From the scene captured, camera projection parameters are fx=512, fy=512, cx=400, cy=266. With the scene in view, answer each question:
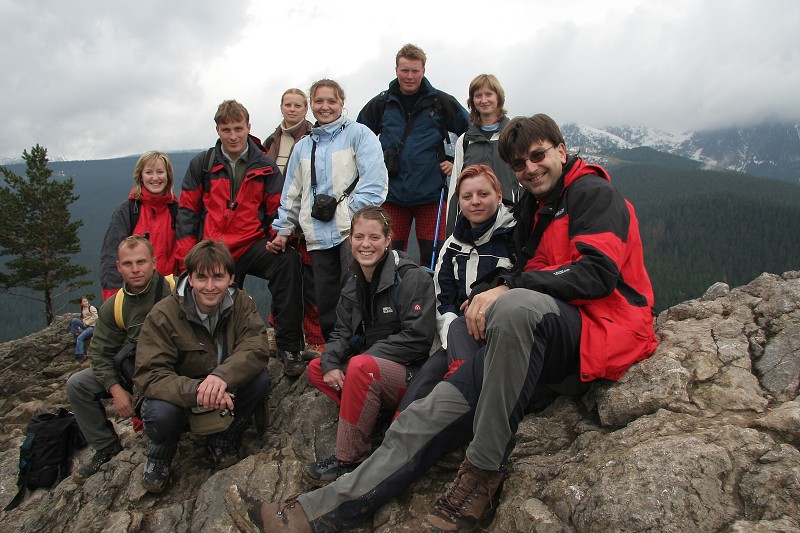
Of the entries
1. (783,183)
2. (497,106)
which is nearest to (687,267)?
(783,183)

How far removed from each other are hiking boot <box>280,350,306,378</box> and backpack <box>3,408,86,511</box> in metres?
3.05

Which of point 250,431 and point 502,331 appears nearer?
point 502,331

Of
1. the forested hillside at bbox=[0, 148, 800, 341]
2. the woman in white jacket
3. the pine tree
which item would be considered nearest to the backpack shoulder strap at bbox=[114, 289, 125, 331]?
the woman in white jacket

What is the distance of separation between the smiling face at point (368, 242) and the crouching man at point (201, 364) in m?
1.40

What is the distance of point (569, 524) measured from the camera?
352cm

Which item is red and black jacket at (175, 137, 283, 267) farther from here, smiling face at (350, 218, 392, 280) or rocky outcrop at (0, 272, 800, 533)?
smiling face at (350, 218, 392, 280)

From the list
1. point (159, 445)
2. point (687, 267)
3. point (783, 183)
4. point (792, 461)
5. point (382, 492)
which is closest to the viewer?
point (792, 461)

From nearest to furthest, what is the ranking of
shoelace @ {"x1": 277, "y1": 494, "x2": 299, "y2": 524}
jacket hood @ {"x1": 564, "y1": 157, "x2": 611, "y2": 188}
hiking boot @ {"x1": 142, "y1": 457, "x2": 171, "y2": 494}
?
shoelace @ {"x1": 277, "y1": 494, "x2": 299, "y2": 524}
jacket hood @ {"x1": 564, "y1": 157, "x2": 611, "y2": 188}
hiking boot @ {"x1": 142, "y1": 457, "x2": 171, "y2": 494}

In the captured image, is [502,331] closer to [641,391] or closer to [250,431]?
[641,391]

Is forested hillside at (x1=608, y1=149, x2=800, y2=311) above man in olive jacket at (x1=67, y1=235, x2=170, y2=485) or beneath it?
beneath

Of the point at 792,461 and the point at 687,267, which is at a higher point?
the point at 792,461

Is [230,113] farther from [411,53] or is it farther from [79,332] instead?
[79,332]

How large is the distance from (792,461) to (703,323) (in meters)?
2.36

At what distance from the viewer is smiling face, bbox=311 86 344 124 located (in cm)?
679
